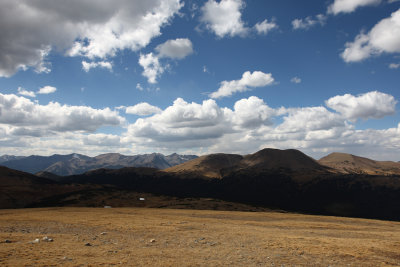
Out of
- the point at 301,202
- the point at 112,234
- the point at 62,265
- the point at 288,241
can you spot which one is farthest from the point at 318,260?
the point at 301,202

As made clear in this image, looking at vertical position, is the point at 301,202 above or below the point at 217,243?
below

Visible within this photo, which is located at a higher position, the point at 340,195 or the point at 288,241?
the point at 288,241

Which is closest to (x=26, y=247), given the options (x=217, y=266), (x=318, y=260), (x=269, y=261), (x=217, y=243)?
(x=217, y=266)

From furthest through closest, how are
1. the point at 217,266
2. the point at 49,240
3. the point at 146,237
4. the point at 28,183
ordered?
the point at 28,183
the point at 146,237
the point at 49,240
the point at 217,266

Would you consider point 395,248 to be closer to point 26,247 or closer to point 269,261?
point 269,261

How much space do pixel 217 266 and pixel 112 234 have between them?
58.7 feet

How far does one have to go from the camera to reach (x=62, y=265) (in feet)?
56.9

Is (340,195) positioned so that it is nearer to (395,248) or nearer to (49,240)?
(395,248)

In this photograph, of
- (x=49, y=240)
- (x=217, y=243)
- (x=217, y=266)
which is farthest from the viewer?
(x=217, y=243)

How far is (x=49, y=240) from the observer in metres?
25.7

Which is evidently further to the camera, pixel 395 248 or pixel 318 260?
pixel 395 248

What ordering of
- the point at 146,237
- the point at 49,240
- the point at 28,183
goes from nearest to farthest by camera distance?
the point at 49,240, the point at 146,237, the point at 28,183

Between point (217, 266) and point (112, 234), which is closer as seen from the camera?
point (217, 266)

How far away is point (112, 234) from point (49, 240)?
7.81m
